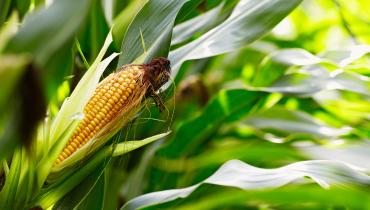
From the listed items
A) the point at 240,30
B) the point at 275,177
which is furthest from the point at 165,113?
the point at 275,177

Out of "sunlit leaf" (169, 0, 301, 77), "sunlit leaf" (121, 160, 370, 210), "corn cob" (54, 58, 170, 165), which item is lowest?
"sunlit leaf" (121, 160, 370, 210)

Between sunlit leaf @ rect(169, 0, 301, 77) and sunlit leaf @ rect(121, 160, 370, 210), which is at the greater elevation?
sunlit leaf @ rect(169, 0, 301, 77)

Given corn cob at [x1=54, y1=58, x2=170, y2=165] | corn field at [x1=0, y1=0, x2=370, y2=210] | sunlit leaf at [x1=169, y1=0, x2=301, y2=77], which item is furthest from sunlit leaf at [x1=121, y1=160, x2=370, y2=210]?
sunlit leaf at [x1=169, y1=0, x2=301, y2=77]

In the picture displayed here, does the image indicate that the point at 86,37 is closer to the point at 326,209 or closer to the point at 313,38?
the point at 326,209

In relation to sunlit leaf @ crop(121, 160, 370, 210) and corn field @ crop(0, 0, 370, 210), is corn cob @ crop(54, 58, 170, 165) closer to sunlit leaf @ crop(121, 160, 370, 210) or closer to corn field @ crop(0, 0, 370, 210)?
corn field @ crop(0, 0, 370, 210)

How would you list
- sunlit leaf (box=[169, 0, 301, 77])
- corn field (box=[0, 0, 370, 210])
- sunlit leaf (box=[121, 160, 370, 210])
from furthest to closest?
1. sunlit leaf (box=[169, 0, 301, 77])
2. sunlit leaf (box=[121, 160, 370, 210])
3. corn field (box=[0, 0, 370, 210])

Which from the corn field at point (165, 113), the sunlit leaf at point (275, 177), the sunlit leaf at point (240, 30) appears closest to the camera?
the corn field at point (165, 113)

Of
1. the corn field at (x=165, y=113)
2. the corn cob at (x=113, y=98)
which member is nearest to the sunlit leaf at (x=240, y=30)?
the corn field at (x=165, y=113)

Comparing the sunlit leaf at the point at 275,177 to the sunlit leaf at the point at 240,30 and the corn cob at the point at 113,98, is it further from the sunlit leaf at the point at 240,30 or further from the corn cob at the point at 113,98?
the sunlit leaf at the point at 240,30
